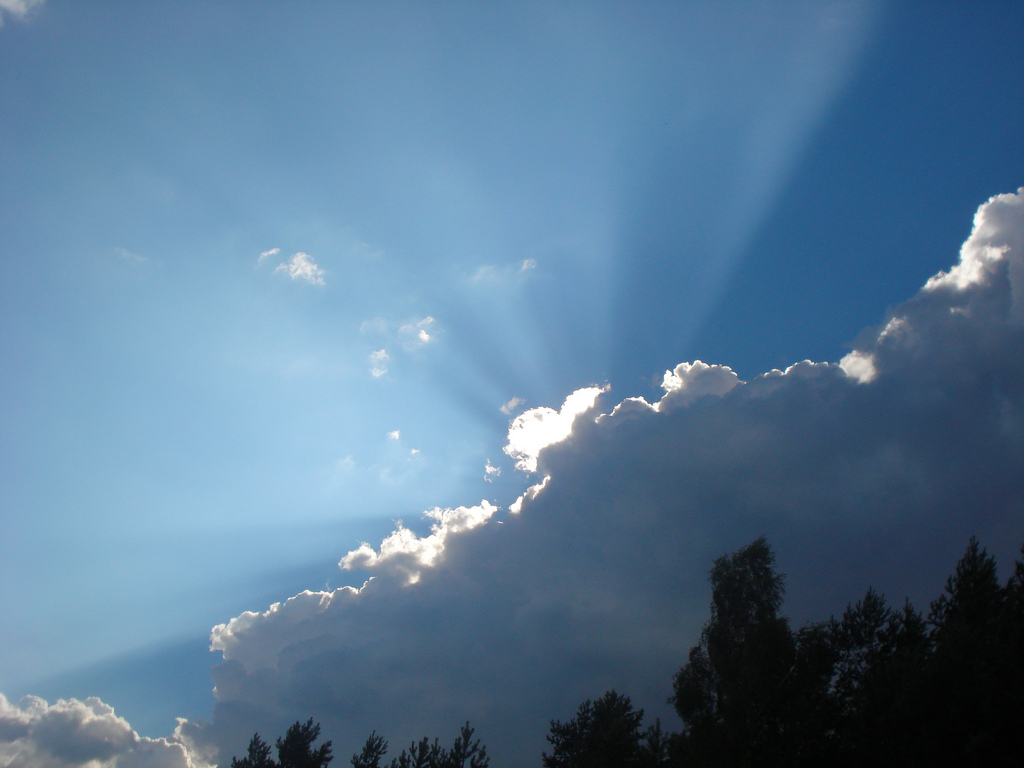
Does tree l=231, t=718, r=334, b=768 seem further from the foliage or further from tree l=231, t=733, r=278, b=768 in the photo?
the foliage

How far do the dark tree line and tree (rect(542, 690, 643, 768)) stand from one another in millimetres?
140

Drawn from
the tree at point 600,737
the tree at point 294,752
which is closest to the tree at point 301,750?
the tree at point 294,752

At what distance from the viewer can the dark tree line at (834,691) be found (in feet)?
78.5

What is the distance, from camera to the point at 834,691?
108 ft

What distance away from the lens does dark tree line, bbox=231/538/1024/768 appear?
23938mm

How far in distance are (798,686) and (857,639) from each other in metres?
6.88

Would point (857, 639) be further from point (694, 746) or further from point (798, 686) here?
point (694, 746)

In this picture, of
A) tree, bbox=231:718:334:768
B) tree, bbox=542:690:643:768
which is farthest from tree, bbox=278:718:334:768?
tree, bbox=542:690:643:768

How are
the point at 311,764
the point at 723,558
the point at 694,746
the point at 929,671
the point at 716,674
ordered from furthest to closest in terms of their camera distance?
the point at 311,764, the point at 723,558, the point at 716,674, the point at 694,746, the point at 929,671

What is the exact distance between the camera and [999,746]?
74.1 ft

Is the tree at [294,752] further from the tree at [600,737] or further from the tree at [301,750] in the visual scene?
the tree at [600,737]

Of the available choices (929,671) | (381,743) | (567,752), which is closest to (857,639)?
(929,671)

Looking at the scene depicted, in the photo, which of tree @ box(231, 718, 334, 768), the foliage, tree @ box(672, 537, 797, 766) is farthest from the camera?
tree @ box(231, 718, 334, 768)

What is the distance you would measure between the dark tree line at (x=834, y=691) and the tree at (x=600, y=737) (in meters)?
0.14
